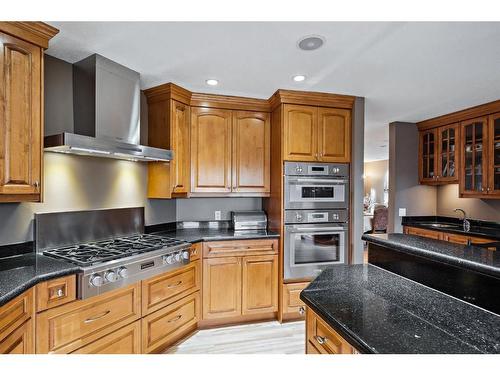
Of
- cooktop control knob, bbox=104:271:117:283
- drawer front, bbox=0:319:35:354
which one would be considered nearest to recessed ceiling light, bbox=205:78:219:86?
cooktop control knob, bbox=104:271:117:283

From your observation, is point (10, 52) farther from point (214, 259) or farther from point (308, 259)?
point (308, 259)

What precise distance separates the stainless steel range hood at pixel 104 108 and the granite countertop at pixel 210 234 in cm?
88

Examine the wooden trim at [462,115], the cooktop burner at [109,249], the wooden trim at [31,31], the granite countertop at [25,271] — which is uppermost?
the wooden trim at [462,115]

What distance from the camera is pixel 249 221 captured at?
335cm

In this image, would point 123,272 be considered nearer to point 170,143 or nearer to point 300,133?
point 170,143

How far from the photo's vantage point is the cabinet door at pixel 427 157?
170 inches

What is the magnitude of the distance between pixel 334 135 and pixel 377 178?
827 centimetres

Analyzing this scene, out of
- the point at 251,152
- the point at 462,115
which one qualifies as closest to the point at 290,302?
the point at 251,152

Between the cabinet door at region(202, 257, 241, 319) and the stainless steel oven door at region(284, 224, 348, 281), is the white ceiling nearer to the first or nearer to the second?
the stainless steel oven door at region(284, 224, 348, 281)

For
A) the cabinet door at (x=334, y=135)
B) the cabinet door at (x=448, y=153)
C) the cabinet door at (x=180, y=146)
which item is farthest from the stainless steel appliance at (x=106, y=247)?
the cabinet door at (x=448, y=153)

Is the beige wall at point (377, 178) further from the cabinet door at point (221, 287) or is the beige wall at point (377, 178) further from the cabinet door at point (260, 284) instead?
the cabinet door at point (221, 287)

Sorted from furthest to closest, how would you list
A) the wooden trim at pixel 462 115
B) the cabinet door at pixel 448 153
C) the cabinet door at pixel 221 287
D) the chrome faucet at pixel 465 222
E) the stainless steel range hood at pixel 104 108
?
the cabinet door at pixel 448 153
the chrome faucet at pixel 465 222
the wooden trim at pixel 462 115
the cabinet door at pixel 221 287
the stainless steel range hood at pixel 104 108

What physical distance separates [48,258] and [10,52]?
1289 millimetres

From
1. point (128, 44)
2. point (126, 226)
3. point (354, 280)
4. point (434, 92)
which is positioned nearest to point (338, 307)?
point (354, 280)
